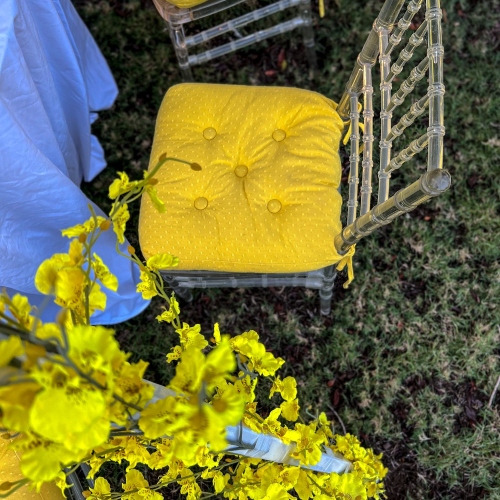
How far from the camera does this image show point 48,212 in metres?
1.16

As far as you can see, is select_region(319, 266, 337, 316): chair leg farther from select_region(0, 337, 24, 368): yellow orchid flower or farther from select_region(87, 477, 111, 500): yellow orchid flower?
select_region(0, 337, 24, 368): yellow orchid flower

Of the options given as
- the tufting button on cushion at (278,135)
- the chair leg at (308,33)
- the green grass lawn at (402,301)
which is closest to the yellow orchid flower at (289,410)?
the tufting button on cushion at (278,135)

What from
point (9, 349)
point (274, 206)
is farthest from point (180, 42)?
point (9, 349)

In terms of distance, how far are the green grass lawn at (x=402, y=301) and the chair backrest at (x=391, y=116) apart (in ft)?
1.96

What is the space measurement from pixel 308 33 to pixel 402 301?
89 cm

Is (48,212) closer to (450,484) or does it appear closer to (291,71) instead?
(291,71)

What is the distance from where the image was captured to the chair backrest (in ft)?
2.43

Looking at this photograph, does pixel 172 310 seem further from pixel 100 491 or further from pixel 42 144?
pixel 42 144

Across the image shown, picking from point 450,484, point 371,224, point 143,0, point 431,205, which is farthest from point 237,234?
point 143,0

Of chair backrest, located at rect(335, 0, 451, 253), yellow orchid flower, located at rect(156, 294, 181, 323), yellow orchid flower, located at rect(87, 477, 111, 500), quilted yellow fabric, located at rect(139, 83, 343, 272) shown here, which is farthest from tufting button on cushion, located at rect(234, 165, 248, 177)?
yellow orchid flower, located at rect(87, 477, 111, 500)

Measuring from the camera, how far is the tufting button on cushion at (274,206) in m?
1.13

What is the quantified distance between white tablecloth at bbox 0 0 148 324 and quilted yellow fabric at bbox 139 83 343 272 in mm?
218

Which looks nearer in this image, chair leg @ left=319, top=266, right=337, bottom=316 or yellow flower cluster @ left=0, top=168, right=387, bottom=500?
yellow flower cluster @ left=0, top=168, right=387, bottom=500

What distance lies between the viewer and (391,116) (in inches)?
38.5
